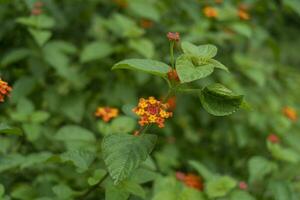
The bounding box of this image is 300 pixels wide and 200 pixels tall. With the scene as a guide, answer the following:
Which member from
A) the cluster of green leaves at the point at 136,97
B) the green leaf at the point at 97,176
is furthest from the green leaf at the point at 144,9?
the green leaf at the point at 97,176

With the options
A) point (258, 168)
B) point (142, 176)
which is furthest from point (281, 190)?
point (142, 176)

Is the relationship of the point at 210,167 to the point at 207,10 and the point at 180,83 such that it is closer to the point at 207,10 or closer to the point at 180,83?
the point at 207,10

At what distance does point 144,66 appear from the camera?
1.34 m

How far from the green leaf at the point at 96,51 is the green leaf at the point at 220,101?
1107 mm

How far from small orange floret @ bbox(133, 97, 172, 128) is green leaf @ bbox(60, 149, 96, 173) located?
0.26m

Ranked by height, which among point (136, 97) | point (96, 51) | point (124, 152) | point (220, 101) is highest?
point (220, 101)

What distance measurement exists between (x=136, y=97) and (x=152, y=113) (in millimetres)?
1251

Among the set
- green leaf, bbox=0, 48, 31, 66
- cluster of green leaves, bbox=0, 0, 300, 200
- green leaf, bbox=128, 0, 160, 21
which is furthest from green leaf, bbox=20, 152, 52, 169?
green leaf, bbox=128, 0, 160, 21

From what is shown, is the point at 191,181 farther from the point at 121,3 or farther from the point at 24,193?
the point at 121,3

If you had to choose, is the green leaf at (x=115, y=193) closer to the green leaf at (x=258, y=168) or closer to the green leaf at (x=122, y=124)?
the green leaf at (x=122, y=124)

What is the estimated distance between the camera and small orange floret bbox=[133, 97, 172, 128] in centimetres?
132

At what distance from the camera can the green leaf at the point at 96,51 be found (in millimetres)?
2355

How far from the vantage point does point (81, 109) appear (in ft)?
7.88

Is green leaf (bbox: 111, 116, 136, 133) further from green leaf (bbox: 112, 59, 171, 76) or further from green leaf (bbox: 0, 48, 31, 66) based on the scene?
green leaf (bbox: 0, 48, 31, 66)
